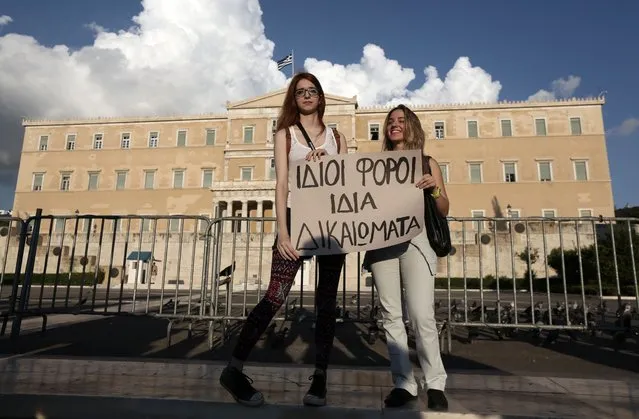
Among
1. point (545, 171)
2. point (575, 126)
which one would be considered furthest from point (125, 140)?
point (575, 126)

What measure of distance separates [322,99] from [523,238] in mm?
26095

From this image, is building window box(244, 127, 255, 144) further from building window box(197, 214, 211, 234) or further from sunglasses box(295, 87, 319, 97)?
sunglasses box(295, 87, 319, 97)

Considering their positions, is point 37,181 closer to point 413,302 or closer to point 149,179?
point 149,179

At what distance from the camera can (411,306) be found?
237cm

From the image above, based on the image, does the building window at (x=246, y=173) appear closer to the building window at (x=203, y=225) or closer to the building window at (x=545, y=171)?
the building window at (x=203, y=225)

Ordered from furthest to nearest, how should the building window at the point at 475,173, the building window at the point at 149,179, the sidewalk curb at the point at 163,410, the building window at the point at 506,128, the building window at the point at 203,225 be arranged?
the building window at the point at 149,179, the building window at the point at 506,128, the building window at the point at 475,173, the building window at the point at 203,225, the sidewalk curb at the point at 163,410

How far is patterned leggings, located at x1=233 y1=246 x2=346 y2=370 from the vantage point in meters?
2.29

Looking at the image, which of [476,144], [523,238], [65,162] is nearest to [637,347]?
[523,238]

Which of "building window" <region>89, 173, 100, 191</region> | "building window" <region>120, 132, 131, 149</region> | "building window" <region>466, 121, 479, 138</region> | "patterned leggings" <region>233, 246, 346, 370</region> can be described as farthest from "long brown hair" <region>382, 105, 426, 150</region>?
"building window" <region>89, 173, 100, 191</region>

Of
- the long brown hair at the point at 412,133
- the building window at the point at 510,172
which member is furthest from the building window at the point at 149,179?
the long brown hair at the point at 412,133

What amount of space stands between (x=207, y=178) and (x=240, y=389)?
39.2 meters

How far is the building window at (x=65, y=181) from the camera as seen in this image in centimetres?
4100

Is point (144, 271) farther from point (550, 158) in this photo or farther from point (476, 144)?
point (550, 158)

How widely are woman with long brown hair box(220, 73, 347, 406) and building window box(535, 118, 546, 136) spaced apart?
39.5 metres
